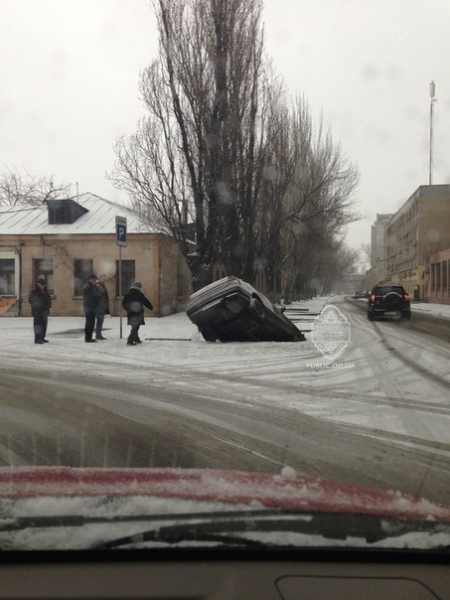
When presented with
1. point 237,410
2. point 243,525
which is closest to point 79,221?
point 237,410

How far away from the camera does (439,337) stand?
52.4 ft

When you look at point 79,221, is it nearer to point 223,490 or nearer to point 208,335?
point 208,335

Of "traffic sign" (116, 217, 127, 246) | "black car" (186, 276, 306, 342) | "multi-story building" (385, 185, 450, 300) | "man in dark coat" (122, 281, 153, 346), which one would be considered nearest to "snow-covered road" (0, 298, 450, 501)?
"man in dark coat" (122, 281, 153, 346)

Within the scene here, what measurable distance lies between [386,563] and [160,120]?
20572 mm

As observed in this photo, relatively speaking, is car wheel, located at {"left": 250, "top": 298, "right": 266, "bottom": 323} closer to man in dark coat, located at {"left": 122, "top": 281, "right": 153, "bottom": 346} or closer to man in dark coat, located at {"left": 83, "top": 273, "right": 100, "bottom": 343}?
man in dark coat, located at {"left": 122, "top": 281, "right": 153, "bottom": 346}

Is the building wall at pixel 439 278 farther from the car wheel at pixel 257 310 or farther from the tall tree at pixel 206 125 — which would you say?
the car wheel at pixel 257 310

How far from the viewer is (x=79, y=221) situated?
26.6 meters

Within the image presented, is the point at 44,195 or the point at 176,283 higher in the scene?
the point at 44,195

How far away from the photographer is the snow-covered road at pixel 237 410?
15.3 ft

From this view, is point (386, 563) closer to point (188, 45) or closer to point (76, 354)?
point (76, 354)

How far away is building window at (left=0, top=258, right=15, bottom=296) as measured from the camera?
988 inches

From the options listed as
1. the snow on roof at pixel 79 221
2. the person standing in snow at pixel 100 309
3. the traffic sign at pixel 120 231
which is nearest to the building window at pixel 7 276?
the snow on roof at pixel 79 221

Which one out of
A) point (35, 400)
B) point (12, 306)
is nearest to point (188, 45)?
point (12, 306)

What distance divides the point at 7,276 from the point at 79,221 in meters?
4.28
